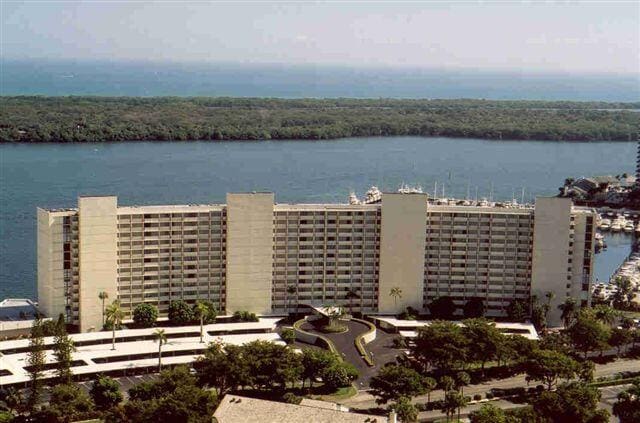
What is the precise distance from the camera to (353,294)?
40.6 meters

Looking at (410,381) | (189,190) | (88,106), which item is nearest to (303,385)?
(410,381)

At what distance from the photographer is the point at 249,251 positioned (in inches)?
1553

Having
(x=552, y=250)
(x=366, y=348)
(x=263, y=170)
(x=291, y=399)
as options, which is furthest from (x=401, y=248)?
(x=263, y=170)

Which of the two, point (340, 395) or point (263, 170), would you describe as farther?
point (263, 170)

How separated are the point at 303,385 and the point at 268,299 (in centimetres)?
821

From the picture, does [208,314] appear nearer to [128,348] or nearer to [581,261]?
[128,348]

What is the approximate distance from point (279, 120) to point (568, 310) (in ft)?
258

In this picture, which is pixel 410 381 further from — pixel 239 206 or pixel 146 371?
pixel 239 206

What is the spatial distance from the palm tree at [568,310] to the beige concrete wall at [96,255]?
18.9 m

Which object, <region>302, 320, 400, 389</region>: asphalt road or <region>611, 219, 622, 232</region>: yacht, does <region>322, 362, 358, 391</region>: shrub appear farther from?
<region>611, 219, 622, 232</region>: yacht

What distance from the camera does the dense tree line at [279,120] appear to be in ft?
330

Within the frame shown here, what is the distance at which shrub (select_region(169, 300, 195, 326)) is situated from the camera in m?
37.1

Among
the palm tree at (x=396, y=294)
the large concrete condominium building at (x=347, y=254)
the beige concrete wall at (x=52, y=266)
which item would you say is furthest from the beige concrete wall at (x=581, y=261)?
the beige concrete wall at (x=52, y=266)

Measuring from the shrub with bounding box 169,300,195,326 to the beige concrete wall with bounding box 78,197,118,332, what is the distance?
2503 millimetres
